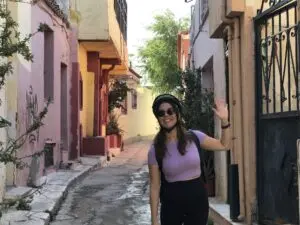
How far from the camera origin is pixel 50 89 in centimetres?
1206

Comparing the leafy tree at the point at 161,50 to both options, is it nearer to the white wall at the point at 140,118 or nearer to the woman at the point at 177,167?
the white wall at the point at 140,118

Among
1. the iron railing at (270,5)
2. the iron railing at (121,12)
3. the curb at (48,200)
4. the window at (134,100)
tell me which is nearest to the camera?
the iron railing at (270,5)

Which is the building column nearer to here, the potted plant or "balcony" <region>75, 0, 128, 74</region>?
"balcony" <region>75, 0, 128, 74</region>

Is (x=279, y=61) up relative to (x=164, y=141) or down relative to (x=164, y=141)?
up

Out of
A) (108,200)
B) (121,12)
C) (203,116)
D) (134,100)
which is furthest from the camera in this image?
(134,100)

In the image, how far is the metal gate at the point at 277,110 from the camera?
594cm

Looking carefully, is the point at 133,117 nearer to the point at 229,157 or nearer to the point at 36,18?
the point at 36,18

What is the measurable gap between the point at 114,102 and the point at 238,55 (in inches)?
641

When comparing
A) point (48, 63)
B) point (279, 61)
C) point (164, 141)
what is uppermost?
point (48, 63)

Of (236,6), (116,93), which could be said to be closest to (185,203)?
(236,6)

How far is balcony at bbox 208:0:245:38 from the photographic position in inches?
267

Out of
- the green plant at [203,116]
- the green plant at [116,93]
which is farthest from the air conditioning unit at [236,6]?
the green plant at [116,93]

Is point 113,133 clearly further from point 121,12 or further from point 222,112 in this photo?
point 222,112

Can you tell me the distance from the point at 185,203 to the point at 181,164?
27 centimetres
